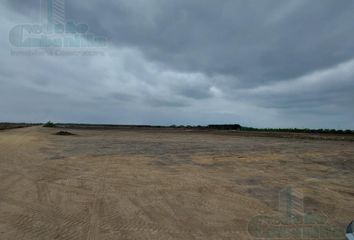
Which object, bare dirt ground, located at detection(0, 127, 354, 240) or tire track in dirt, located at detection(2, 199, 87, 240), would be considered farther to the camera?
bare dirt ground, located at detection(0, 127, 354, 240)

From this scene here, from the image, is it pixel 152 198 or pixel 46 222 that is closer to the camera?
pixel 46 222

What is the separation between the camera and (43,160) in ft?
36.9

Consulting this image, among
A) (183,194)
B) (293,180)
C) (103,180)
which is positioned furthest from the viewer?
(293,180)

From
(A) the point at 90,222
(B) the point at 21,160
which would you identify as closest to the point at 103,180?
(A) the point at 90,222

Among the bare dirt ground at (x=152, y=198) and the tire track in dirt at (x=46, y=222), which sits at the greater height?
the bare dirt ground at (x=152, y=198)

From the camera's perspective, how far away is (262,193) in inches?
268

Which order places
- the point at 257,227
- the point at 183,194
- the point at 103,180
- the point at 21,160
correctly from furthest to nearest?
the point at 21,160, the point at 103,180, the point at 183,194, the point at 257,227

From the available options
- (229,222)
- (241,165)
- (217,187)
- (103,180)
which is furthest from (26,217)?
(241,165)

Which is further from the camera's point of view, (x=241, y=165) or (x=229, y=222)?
(x=241, y=165)

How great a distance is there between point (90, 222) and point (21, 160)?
812 centimetres

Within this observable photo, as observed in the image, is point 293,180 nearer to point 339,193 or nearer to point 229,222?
point 339,193

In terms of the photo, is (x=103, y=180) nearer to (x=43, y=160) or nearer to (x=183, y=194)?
(x=183, y=194)

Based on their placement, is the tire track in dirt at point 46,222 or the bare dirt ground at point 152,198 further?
the bare dirt ground at point 152,198

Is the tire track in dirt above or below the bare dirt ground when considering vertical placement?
below
